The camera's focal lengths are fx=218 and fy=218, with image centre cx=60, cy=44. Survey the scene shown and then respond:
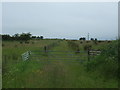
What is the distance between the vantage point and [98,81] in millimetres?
10352

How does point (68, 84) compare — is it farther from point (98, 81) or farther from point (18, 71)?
point (18, 71)

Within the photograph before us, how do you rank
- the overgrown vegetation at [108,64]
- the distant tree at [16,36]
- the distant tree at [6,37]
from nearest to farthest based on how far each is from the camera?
1. the overgrown vegetation at [108,64]
2. the distant tree at [6,37]
3. the distant tree at [16,36]

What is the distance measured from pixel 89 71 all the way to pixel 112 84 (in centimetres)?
318

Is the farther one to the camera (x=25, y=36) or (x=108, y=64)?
(x=25, y=36)

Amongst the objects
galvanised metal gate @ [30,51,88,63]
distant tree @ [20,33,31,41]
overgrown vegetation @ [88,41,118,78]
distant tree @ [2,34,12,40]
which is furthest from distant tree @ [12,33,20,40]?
overgrown vegetation @ [88,41,118,78]

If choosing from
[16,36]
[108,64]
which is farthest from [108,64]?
[16,36]

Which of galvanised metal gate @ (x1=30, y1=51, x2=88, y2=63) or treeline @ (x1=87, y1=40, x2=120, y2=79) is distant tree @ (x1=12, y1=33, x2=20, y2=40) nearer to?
galvanised metal gate @ (x1=30, y1=51, x2=88, y2=63)

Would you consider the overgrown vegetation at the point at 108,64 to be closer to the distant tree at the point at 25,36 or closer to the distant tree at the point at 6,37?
the distant tree at the point at 6,37

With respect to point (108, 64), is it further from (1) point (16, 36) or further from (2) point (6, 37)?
(1) point (16, 36)

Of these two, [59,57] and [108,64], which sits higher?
[108,64]

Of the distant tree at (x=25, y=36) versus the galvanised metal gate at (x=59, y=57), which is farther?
the distant tree at (x=25, y=36)

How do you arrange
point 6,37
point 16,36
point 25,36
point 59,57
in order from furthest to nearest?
point 25,36 < point 16,36 < point 6,37 < point 59,57

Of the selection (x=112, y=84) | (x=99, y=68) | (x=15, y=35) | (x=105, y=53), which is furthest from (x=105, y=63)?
(x=15, y=35)

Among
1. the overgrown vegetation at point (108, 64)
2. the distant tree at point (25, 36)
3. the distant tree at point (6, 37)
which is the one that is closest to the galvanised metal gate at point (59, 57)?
the overgrown vegetation at point (108, 64)
